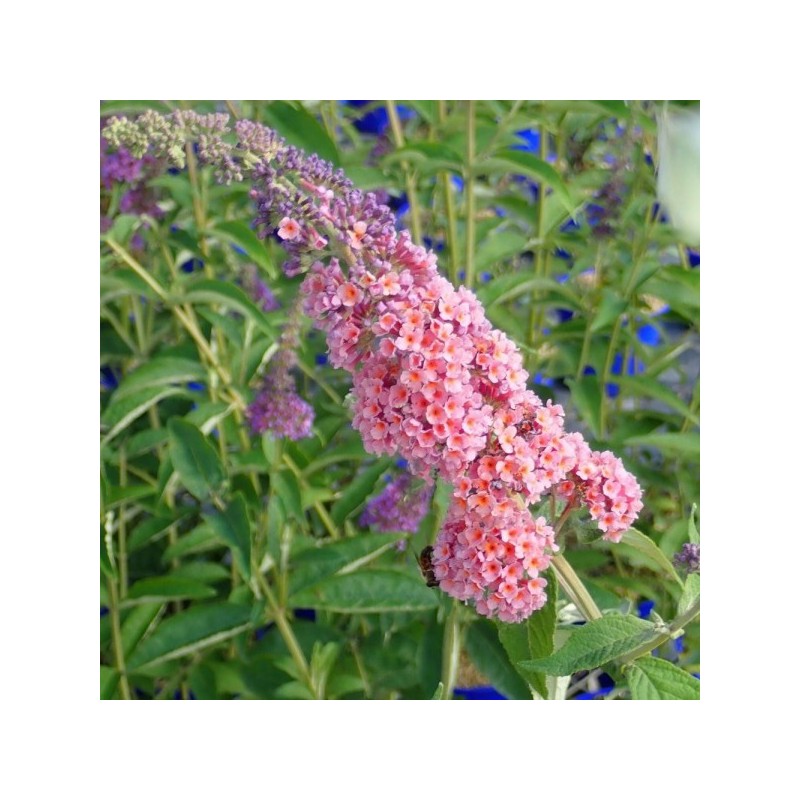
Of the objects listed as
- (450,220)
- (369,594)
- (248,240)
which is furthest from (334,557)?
(450,220)

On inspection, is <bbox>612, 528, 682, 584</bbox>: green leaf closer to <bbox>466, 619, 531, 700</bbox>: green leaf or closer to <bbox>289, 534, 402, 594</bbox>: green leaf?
<bbox>466, 619, 531, 700</bbox>: green leaf

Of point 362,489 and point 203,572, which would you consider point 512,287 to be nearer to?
point 362,489

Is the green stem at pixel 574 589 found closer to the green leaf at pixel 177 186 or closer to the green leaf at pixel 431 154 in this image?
the green leaf at pixel 431 154

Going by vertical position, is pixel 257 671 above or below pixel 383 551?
below
